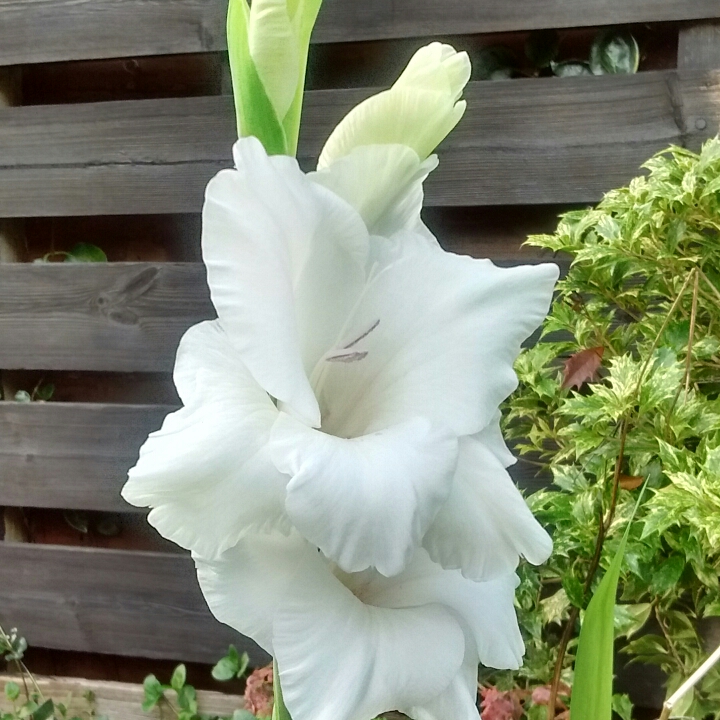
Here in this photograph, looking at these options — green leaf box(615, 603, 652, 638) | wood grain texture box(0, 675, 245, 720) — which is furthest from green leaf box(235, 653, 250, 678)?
green leaf box(615, 603, 652, 638)

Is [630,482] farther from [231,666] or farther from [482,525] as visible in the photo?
[231,666]

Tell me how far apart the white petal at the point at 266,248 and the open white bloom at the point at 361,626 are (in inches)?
2.6

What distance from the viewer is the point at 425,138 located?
0.30 metres

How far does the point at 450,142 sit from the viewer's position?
2.94ft

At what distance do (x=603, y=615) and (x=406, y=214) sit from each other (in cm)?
20

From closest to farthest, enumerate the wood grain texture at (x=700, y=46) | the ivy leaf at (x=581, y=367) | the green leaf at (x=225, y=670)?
1. the ivy leaf at (x=581, y=367)
2. the wood grain texture at (x=700, y=46)
3. the green leaf at (x=225, y=670)

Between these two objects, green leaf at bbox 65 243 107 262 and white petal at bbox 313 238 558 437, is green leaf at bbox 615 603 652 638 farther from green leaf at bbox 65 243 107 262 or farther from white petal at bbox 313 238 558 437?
green leaf at bbox 65 243 107 262

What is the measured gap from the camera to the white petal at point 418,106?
29 cm

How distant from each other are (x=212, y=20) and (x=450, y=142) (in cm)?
39

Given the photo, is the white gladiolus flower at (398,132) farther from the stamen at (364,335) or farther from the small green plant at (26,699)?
the small green plant at (26,699)

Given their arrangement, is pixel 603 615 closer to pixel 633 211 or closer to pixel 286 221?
pixel 286 221

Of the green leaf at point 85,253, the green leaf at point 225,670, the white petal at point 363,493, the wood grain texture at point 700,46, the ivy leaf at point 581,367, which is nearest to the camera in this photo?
the white petal at point 363,493

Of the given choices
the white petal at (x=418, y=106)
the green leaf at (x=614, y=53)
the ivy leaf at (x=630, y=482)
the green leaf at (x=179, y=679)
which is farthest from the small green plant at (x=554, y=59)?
the green leaf at (x=179, y=679)

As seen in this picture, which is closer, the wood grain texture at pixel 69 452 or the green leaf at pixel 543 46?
the green leaf at pixel 543 46
